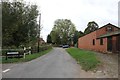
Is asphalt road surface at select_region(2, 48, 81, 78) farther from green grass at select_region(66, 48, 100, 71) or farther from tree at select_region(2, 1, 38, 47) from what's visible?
tree at select_region(2, 1, 38, 47)

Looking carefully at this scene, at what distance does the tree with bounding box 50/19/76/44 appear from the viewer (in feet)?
396

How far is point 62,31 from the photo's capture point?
399 ft

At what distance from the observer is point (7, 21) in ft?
83.3

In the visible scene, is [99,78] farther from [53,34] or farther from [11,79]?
[53,34]

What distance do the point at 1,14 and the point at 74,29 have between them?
330 feet

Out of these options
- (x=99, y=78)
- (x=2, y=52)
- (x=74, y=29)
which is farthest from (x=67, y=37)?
(x=99, y=78)

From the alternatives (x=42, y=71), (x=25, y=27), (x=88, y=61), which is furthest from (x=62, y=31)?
(x=42, y=71)

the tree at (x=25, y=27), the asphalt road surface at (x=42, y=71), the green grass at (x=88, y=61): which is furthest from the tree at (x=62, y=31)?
the asphalt road surface at (x=42, y=71)

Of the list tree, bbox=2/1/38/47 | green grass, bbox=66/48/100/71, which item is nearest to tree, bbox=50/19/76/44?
tree, bbox=2/1/38/47

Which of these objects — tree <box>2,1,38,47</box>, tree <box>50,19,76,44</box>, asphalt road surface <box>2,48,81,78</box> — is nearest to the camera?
asphalt road surface <box>2,48,81,78</box>

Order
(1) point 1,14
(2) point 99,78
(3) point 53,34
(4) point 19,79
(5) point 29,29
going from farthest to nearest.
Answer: (3) point 53,34 < (5) point 29,29 < (1) point 1,14 < (2) point 99,78 < (4) point 19,79

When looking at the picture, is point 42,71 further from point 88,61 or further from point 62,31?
point 62,31

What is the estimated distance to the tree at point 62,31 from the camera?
12069 cm

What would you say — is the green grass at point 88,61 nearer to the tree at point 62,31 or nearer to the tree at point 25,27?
the tree at point 25,27
